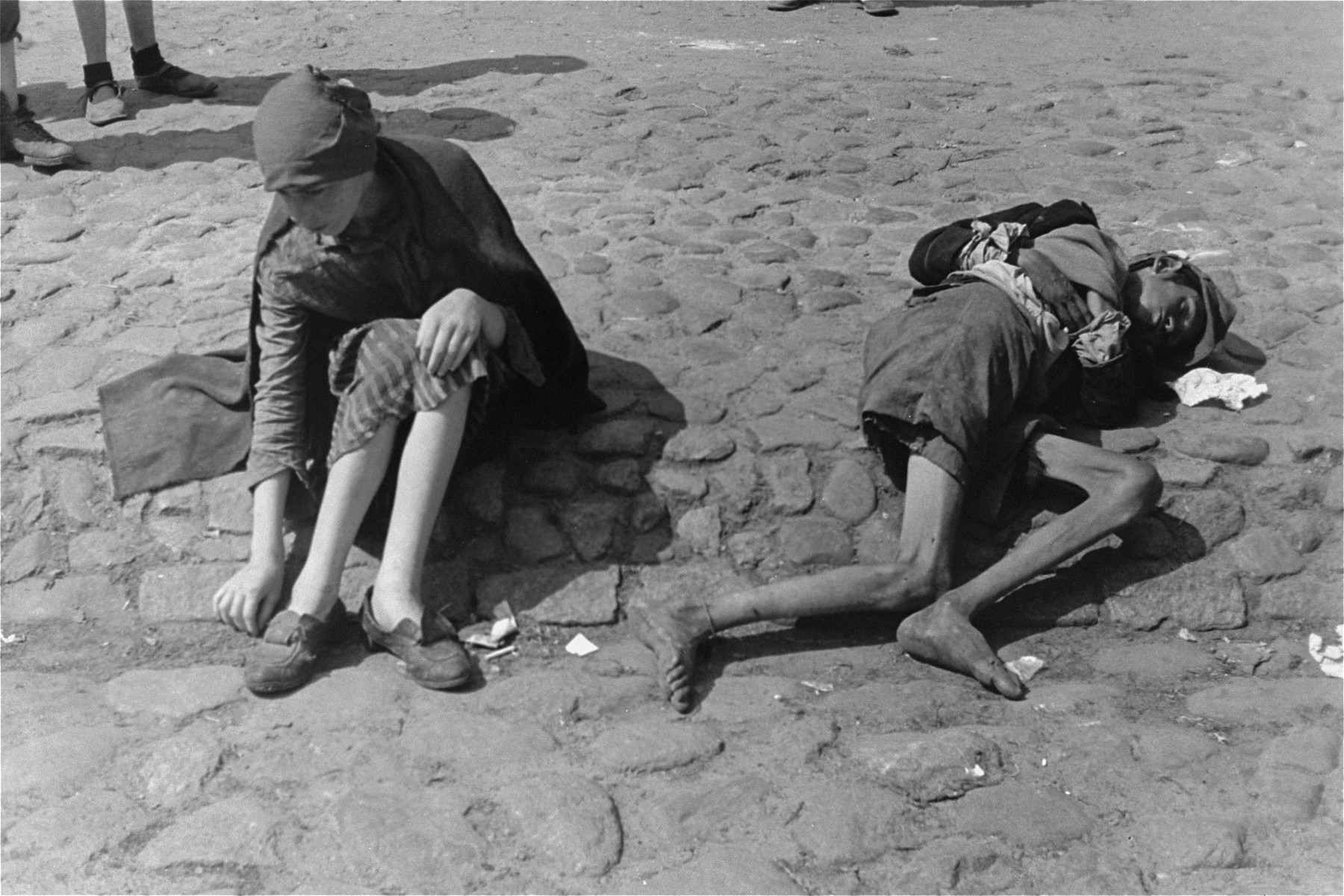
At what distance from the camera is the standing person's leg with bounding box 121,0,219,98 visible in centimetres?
707

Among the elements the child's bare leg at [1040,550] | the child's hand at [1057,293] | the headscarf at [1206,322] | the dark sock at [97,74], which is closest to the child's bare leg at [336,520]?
the child's bare leg at [1040,550]

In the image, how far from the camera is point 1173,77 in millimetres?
7793

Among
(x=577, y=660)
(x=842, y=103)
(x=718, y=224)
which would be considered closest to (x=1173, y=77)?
(x=842, y=103)

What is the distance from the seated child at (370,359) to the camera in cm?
344

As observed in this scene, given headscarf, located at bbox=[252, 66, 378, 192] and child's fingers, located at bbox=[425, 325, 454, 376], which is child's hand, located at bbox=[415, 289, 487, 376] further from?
headscarf, located at bbox=[252, 66, 378, 192]

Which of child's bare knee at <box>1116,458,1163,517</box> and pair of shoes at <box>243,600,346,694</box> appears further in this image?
child's bare knee at <box>1116,458,1163,517</box>

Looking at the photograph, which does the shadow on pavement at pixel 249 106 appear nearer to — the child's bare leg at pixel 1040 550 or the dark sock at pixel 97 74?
the dark sock at pixel 97 74

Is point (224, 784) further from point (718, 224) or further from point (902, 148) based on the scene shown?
point (902, 148)

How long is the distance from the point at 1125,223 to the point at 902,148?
4.20ft

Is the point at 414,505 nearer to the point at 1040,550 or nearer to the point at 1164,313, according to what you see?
the point at 1040,550

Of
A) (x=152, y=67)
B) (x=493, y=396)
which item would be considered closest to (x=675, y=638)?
(x=493, y=396)

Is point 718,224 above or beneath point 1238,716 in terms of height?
above

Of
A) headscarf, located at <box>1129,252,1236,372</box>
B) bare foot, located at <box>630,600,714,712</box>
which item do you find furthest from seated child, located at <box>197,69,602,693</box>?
headscarf, located at <box>1129,252,1236,372</box>

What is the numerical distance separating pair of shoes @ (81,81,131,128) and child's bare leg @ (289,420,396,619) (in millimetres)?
4046
